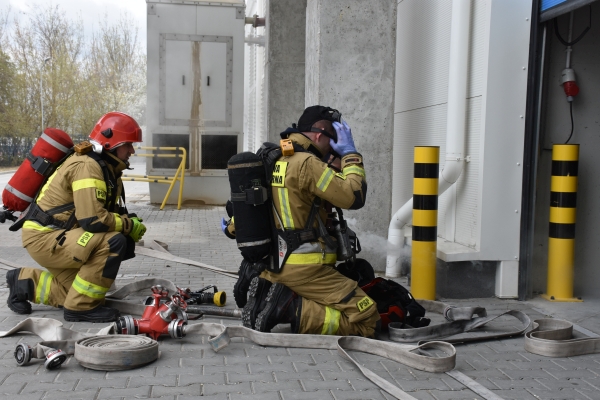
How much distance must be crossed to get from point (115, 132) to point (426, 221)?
104 inches

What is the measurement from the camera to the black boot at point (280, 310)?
14.5ft

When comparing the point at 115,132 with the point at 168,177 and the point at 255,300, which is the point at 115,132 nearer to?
the point at 255,300

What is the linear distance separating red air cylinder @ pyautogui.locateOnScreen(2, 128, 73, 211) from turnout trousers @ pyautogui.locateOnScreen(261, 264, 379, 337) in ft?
6.88

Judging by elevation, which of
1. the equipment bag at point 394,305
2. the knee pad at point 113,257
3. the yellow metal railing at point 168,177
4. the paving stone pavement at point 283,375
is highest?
the yellow metal railing at point 168,177

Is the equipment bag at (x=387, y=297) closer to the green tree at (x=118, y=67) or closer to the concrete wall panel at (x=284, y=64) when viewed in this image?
the concrete wall panel at (x=284, y=64)

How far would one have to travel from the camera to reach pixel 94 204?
4887mm

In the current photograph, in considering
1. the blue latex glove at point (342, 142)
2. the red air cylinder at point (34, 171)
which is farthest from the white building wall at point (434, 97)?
the red air cylinder at point (34, 171)

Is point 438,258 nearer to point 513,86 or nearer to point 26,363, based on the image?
point 513,86

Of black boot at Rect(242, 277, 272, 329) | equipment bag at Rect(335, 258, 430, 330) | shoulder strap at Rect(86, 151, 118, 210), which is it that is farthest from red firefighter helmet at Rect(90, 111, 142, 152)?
equipment bag at Rect(335, 258, 430, 330)

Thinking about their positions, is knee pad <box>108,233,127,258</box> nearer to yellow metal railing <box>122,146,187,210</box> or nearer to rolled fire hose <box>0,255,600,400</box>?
rolled fire hose <box>0,255,600,400</box>

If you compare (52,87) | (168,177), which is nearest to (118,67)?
(52,87)

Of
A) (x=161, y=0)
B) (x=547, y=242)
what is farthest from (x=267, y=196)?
(x=161, y=0)

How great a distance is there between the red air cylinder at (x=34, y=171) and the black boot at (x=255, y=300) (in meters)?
1.93

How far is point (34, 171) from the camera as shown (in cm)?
520
